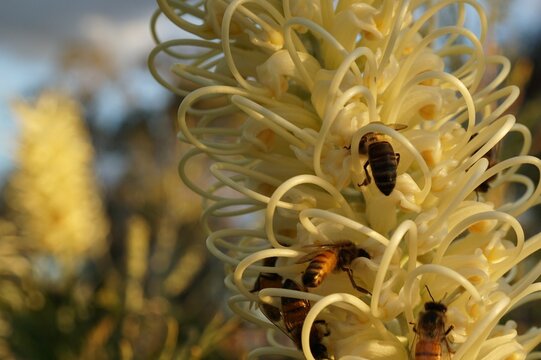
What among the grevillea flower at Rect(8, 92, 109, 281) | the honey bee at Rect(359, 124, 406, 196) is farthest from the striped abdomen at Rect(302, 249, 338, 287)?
the grevillea flower at Rect(8, 92, 109, 281)

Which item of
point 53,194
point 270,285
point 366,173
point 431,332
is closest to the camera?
point 431,332

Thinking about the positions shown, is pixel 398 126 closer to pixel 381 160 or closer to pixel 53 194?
pixel 381 160

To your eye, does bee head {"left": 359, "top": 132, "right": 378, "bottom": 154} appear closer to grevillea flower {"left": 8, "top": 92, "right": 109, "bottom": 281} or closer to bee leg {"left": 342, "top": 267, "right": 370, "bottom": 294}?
bee leg {"left": 342, "top": 267, "right": 370, "bottom": 294}

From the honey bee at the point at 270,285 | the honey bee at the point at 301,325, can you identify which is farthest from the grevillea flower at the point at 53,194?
the honey bee at the point at 301,325

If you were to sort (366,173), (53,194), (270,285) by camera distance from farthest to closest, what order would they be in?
(53,194), (270,285), (366,173)

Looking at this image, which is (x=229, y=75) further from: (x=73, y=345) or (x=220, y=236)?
(x=73, y=345)

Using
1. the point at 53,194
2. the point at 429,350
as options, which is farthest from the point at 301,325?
the point at 53,194

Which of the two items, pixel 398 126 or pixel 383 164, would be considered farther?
pixel 398 126

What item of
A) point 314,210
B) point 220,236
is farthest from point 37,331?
point 314,210
